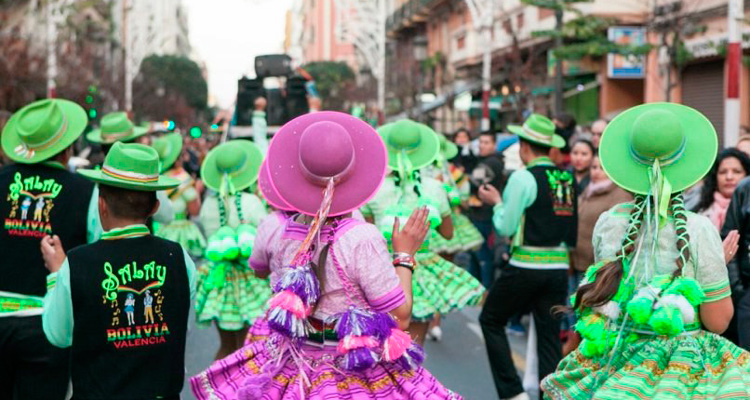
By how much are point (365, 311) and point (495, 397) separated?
424 centimetres

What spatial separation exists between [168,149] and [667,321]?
20.7 ft

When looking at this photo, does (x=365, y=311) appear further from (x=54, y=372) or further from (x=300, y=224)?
(x=54, y=372)

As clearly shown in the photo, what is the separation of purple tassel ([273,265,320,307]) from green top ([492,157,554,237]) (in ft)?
10.8

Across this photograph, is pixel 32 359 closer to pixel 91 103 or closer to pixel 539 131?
pixel 539 131

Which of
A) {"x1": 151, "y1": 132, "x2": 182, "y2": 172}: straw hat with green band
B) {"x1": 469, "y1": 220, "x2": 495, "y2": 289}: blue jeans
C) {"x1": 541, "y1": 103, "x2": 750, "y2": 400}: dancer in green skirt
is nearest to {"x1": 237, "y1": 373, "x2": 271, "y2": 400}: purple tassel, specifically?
{"x1": 541, "y1": 103, "x2": 750, "y2": 400}: dancer in green skirt

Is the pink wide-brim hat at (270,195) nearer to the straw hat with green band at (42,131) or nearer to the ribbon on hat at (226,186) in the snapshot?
the straw hat with green band at (42,131)

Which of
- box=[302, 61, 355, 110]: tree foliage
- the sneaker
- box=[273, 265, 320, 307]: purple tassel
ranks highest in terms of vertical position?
box=[302, 61, 355, 110]: tree foliage

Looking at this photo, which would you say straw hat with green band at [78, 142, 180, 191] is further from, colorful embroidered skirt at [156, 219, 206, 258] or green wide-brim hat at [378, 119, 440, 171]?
colorful embroidered skirt at [156, 219, 206, 258]

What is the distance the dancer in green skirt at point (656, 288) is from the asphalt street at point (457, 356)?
3703 millimetres

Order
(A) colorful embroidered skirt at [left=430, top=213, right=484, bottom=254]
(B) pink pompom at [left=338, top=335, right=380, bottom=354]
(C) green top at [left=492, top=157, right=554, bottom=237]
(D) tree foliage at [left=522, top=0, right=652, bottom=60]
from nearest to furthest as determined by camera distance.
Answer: (B) pink pompom at [left=338, top=335, right=380, bottom=354] → (C) green top at [left=492, top=157, right=554, bottom=237] → (A) colorful embroidered skirt at [left=430, top=213, right=484, bottom=254] → (D) tree foliage at [left=522, top=0, right=652, bottom=60]

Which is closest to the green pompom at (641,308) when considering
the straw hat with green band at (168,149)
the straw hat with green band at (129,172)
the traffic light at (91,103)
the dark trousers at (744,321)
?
the dark trousers at (744,321)

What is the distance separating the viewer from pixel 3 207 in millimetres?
5133

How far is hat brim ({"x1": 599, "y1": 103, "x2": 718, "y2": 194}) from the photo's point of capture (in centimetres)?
427

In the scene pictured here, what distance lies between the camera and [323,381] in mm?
3977
